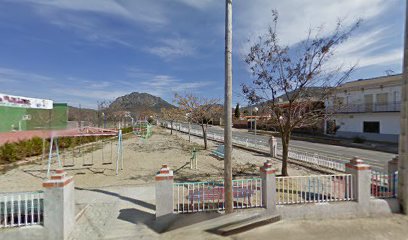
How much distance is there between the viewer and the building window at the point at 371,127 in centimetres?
2339

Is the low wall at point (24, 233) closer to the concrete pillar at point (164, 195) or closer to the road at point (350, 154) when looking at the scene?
the concrete pillar at point (164, 195)

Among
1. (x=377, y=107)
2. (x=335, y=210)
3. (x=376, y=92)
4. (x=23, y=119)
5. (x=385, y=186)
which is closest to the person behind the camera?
(x=335, y=210)

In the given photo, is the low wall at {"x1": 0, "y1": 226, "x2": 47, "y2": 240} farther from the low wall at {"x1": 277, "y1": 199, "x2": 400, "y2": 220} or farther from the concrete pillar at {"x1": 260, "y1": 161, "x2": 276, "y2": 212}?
the low wall at {"x1": 277, "y1": 199, "x2": 400, "y2": 220}

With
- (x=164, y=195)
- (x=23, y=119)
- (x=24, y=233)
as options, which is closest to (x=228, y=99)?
(x=164, y=195)

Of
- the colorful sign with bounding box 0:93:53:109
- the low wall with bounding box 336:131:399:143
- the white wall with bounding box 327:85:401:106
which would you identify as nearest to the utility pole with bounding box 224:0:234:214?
the white wall with bounding box 327:85:401:106

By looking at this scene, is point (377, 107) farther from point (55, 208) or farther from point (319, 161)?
point (55, 208)

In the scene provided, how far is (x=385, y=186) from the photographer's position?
548cm

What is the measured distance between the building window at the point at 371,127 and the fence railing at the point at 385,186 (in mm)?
23261

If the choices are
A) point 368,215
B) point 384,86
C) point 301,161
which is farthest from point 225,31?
point 384,86

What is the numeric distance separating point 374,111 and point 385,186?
23.3 meters

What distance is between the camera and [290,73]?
23.3 ft

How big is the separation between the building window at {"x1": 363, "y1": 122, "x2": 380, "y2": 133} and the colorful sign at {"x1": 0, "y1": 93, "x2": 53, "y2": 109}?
37.4 m

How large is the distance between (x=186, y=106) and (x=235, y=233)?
50.7 feet

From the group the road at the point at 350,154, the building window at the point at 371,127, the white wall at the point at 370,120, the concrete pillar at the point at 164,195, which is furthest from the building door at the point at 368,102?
the concrete pillar at the point at 164,195
